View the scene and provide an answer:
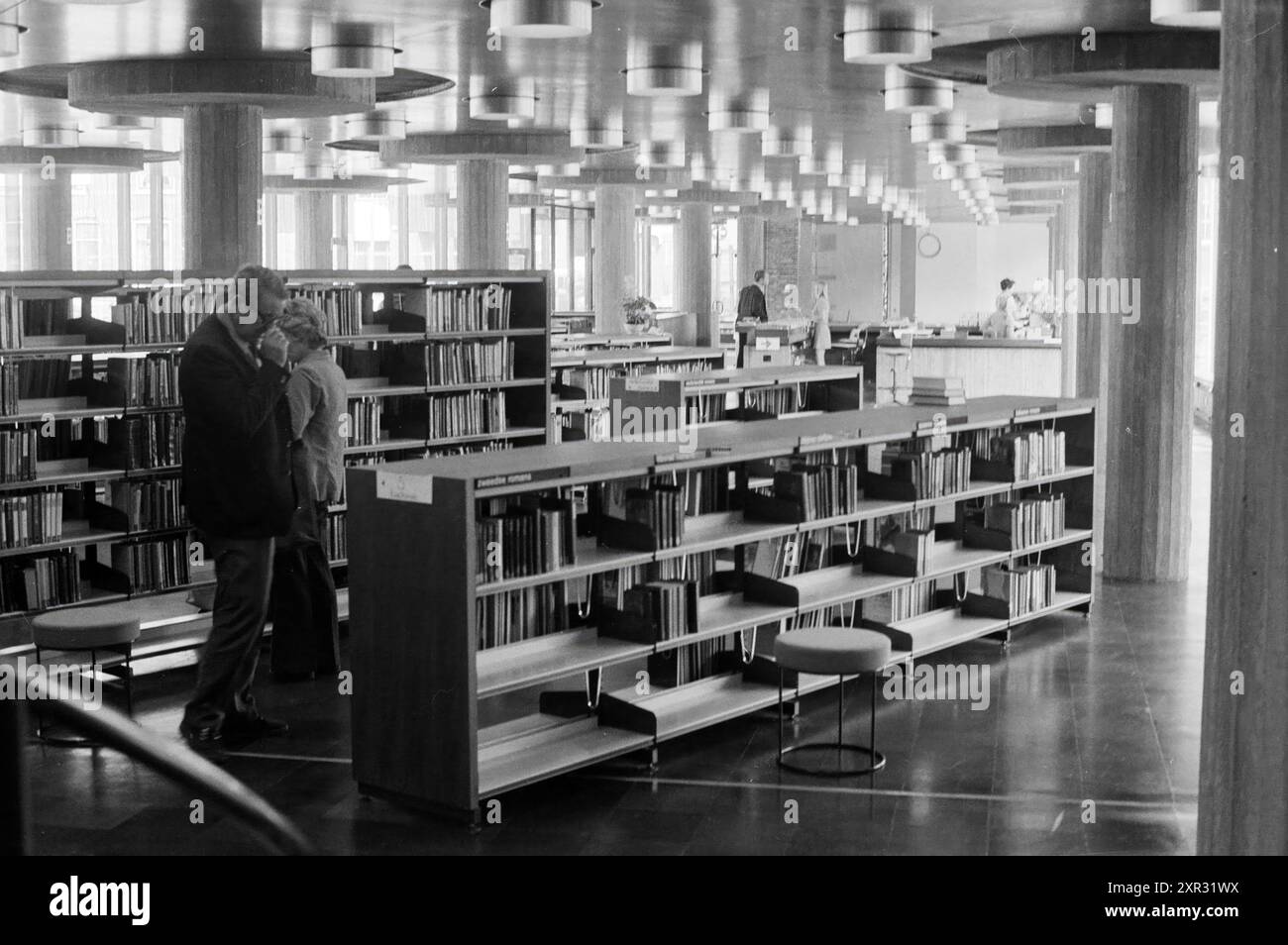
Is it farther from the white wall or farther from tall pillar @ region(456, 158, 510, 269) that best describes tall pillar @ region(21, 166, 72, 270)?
the white wall

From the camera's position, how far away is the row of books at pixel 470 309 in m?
11.1

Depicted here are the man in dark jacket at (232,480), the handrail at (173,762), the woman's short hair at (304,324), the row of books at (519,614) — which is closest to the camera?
the handrail at (173,762)

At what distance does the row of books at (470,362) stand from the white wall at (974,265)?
33969mm

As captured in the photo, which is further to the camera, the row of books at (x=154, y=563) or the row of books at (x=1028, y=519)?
the row of books at (x=1028, y=519)

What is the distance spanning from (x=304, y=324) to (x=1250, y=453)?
17.7ft

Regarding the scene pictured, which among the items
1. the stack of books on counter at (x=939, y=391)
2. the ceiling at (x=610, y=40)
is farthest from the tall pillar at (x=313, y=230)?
the stack of books on counter at (x=939, y=391)

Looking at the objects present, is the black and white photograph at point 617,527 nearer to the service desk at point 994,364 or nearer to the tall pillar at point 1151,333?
the tall pillar at point 1151,333

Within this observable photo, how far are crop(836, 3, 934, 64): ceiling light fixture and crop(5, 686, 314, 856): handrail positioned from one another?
7689 millimetres

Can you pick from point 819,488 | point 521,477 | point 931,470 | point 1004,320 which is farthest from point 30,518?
point 1004,320

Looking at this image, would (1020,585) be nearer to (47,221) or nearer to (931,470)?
(931,470)

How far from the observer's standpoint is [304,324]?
346 inches

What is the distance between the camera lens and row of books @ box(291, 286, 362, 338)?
34.3 feet
